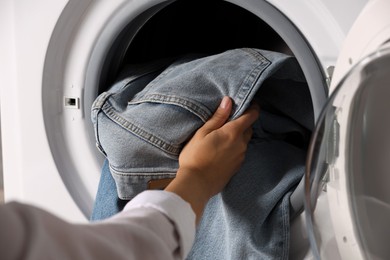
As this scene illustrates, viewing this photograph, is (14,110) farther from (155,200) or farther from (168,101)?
(155,200)

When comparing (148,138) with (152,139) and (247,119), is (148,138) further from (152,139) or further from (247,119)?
(247,119)

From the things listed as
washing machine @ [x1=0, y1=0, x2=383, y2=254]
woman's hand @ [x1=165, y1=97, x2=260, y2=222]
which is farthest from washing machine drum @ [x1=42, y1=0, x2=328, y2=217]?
woman's hand @ [x1=165, y1=97, x2=260, y2=222]

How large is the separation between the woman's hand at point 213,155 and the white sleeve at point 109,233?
126 millimetres

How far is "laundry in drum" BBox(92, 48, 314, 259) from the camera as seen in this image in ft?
2.55

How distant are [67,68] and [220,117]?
0.35 m

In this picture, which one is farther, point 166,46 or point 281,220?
point 166,46


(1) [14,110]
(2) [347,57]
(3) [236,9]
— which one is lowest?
(1) [14,110]

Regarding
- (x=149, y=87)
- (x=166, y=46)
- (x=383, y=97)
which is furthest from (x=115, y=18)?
(x=383, y=97)

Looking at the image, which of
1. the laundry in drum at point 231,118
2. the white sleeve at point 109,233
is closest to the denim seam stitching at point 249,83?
the laundry in drum at point 231,118

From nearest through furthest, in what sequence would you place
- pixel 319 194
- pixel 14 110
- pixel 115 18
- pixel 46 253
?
pixel 46 253 → pixel 319 194 → pixel 115 18 → pixel 14 110

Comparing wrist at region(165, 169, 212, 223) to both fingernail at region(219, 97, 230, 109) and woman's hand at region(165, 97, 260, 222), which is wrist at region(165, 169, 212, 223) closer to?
woman's hand at region(165, 97, 260, 222)

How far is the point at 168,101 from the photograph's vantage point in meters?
0.81

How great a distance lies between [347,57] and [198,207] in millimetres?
280

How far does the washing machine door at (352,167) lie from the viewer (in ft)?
1.93
